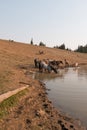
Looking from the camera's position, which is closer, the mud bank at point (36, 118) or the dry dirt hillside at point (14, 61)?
the mud bank at point (36, 118)

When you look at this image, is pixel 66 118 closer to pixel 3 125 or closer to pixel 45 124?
pixel 45 124

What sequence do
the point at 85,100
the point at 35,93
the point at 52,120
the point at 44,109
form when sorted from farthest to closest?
the point at 35,93 < the point at 85,100 < the point at 44,109 < the point at 52,120

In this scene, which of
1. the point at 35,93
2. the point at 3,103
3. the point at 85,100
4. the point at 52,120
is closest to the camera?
the point at 52,120

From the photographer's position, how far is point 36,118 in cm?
1185

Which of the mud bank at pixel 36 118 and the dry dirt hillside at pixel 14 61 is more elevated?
the dry dirt hillside at pixel 14 61

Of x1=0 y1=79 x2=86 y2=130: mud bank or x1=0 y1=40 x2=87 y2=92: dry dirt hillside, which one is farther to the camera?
x1=0 y1=40 x2=87 y2=92: dry dirt hillside

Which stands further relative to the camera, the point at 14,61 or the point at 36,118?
the point at 14,61

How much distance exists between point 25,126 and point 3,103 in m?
2.33

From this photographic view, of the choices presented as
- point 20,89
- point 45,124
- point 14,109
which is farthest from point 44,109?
point 20,89

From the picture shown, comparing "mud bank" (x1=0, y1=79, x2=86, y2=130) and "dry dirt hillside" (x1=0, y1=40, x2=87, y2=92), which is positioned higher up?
"dry dirt hillside" (x1=0, y1=40, x2=87, y2=92)

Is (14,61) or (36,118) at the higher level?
(14,61)

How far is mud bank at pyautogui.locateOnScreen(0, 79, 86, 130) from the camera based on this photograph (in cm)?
1072

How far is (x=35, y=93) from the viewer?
57.2ft

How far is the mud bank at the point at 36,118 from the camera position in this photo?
10.7 meters
